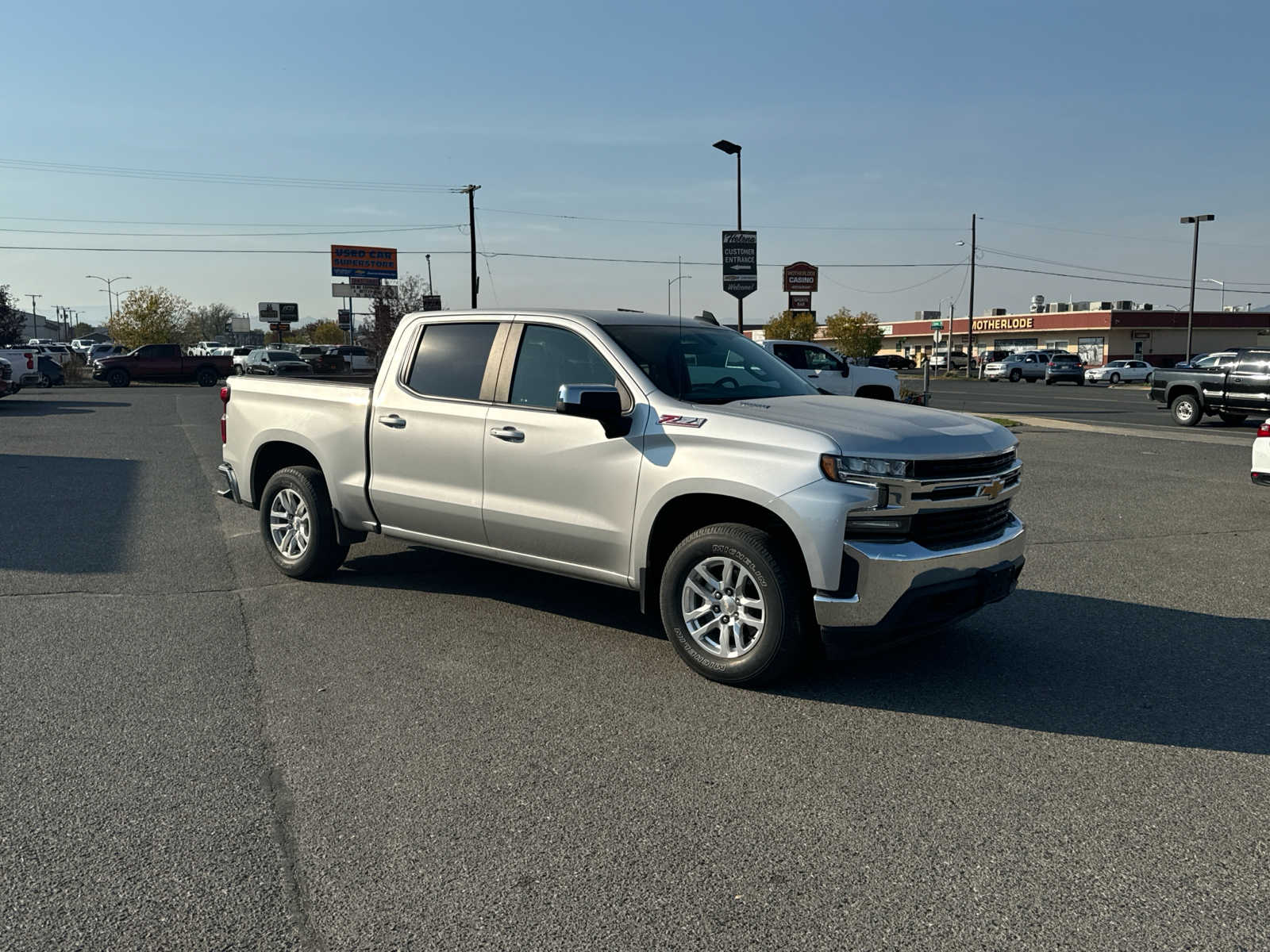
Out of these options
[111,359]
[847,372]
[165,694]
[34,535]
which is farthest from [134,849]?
[111,359]

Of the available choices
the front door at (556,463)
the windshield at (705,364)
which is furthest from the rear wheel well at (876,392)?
the front door at (556,463)

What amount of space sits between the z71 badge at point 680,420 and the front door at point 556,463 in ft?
0.46

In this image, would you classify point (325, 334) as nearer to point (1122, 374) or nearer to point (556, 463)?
point (1122, 374)

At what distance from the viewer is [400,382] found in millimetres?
6758

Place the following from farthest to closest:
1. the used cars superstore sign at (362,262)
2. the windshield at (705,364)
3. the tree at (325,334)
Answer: the tree at (325,334) < the used cars superstore sign at (362,262) < the windshield at (705,364)

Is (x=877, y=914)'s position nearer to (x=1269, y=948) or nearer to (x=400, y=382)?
(x=1269, y=948)

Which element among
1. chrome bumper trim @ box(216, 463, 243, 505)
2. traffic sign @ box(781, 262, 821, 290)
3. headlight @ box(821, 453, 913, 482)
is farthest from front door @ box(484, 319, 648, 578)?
traffic sign @ box(781, 262, 821, 290)

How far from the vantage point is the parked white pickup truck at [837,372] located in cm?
2012

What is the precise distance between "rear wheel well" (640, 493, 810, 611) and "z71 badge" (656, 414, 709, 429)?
0.35 metres

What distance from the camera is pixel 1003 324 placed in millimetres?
94438

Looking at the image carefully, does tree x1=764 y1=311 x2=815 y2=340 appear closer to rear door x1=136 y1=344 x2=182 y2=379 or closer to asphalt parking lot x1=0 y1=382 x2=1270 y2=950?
rear door x1=136 y1=344 x2=182 y2=379

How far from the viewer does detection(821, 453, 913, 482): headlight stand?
4.77 metres

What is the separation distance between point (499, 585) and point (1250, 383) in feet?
65.2

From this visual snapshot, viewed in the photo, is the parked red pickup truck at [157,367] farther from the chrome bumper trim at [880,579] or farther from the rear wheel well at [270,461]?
the chrome bumper trim at [880,579]
